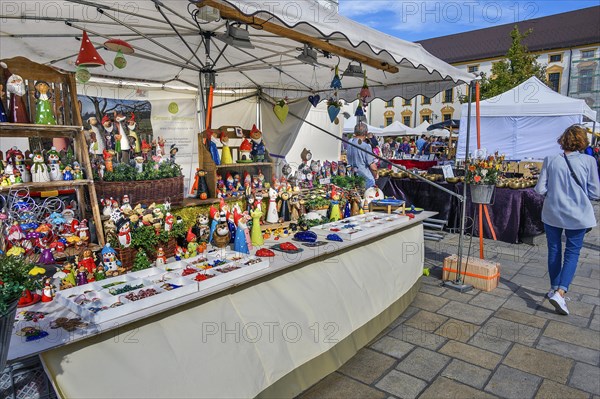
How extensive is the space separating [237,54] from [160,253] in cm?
271

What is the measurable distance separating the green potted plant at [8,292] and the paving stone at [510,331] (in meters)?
3.34

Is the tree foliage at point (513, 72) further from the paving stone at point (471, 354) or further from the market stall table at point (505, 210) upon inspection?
the paving stone at point (471, 354)

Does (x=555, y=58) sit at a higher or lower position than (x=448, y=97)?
higher

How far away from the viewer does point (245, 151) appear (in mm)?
3564

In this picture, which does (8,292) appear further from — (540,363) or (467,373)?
(540,363)

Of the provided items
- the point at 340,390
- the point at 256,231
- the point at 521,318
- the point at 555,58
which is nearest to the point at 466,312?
the point at 521,318

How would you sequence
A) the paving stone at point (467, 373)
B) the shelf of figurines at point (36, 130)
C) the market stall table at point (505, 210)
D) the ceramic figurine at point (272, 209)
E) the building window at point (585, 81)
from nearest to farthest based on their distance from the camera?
the shelf of figurines at point (36, 130)
the paving stone at point (467, 373)
the ceramic figurine at point (272, 209)
the market stall table at point (505, 210)
the building window at point (585, 81)

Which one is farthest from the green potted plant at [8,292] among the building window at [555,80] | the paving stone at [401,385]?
the building window at [555,80]

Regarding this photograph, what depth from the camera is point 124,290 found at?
184cm

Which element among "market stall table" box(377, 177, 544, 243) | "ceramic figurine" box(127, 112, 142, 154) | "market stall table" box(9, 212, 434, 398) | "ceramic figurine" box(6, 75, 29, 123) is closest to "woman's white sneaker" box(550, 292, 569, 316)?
"market stall table" box(9, 212, 434, 398)

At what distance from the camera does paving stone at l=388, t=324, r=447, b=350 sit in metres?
3.12

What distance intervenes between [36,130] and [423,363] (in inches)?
114

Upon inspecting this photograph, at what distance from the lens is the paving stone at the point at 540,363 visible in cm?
271

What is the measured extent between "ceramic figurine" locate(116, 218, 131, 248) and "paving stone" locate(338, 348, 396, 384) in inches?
66.2
